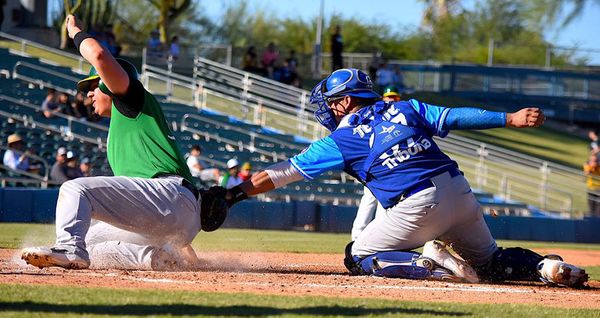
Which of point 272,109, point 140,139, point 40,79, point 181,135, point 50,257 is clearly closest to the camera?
point 50,257

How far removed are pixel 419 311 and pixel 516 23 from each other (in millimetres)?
71199

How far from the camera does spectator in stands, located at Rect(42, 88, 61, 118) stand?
21891 millimetres

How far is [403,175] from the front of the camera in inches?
324

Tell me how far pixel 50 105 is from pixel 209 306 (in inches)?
646

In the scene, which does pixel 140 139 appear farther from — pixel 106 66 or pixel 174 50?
pixel 174 50

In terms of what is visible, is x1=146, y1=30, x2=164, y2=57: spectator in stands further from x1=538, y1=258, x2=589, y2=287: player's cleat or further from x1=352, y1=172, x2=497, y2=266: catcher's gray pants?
x1=538, y1=258, x2=589, y2=287: player's cleat

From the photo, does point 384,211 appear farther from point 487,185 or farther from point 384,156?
point 487,185

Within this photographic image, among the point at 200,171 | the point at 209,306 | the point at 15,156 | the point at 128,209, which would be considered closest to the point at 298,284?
the point at 128,209

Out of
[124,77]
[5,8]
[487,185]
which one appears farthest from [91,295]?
[5,8]

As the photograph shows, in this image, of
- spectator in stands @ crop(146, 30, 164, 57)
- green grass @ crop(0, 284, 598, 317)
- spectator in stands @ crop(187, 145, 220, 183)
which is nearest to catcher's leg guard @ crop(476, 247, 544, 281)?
green grass @ crop(0, 284, 598, 317)

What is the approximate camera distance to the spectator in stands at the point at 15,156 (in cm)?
1898

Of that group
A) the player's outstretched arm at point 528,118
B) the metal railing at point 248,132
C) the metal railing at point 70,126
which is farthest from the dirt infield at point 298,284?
the metal railing at point 248,132

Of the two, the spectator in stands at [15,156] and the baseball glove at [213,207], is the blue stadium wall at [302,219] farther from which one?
the baseball glove at [213,207]

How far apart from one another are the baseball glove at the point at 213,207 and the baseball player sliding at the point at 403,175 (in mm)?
66
